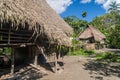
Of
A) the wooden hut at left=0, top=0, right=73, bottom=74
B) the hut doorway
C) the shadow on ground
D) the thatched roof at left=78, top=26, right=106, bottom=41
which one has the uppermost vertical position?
the thatched roof at left=78, top=26, right=106, bottom=41

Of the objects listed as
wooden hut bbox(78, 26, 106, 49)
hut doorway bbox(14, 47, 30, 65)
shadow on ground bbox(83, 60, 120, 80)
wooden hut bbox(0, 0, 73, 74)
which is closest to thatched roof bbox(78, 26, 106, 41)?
wooden hut bbox(78, 26, 106, 49)

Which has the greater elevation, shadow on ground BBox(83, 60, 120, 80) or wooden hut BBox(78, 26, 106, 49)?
wooden hut BBox(78, 26, 106, 49)

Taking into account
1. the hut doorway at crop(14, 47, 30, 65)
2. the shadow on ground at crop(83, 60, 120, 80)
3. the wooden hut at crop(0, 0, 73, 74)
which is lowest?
the shadow on ground at crop(83, 60, 120, 80)

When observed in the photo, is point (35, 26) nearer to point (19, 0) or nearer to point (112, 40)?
point (19, 0)

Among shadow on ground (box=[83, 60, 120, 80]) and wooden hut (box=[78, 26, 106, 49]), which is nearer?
shadow on ground (box=[83, 60, 120, 80])

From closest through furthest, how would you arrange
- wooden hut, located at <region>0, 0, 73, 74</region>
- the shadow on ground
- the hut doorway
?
wooden hut, located at <region>0, 0, 73, 74</region> < the shadow on ground < the hut doorway

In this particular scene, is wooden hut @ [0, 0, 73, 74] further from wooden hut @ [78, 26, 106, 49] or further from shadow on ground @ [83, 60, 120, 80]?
wooden hut @ [78, 26, 106, 49]

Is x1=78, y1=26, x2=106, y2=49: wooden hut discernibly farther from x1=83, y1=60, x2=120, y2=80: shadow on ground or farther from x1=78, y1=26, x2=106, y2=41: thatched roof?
x1=83, y1=60, x2=120, y2=80: shadow on ground

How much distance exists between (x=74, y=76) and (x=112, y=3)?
151 ft

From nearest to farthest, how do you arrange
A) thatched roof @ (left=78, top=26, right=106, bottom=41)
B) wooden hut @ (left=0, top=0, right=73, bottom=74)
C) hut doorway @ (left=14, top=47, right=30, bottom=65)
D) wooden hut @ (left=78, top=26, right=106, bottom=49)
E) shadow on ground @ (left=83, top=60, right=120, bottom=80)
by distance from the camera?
wooden hut @ (left=0, top=0, right=73, bottom=74) < shadow on ground @ (left=83, top=60, right=120, bottom=80) < hut doorway @ (left=14, top=47, right=30, bottom=65) < wooden hut @ (left=78, top=26, right=106, bottom=49) < thatched roof @ (left=78, top=26, right=106, bottom=41)

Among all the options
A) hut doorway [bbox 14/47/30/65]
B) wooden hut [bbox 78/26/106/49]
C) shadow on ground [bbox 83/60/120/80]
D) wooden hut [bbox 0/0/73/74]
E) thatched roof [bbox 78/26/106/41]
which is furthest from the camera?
thatched roof [bbox 78/26/106/41]

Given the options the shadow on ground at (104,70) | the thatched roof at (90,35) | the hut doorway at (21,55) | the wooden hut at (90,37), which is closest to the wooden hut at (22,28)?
the shadow on ground at (104,70)

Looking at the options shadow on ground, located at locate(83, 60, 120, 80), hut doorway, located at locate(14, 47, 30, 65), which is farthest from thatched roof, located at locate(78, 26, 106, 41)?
hut doorway, located at locate(14, 47, 30, 65)

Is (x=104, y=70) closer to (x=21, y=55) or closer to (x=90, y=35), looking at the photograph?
(x=21, y=55)
